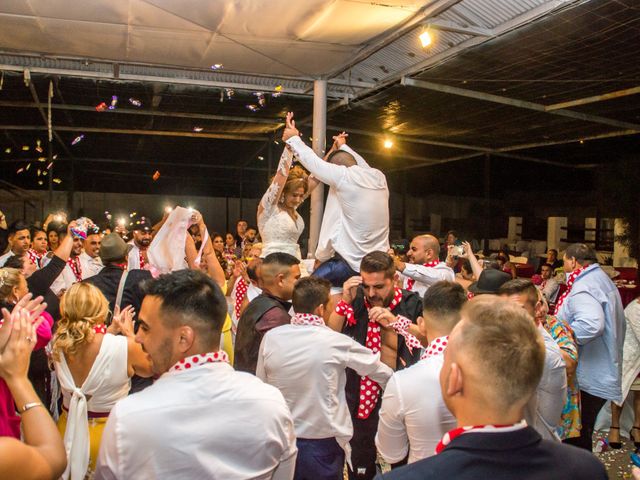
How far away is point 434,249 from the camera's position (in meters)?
4.64

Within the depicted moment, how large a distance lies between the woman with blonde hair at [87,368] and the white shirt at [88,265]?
9.67 feet

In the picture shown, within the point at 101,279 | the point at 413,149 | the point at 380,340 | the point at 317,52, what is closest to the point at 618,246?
the point at 413,149

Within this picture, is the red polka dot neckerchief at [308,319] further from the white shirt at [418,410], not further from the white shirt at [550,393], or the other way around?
the white shirt at [550,393]

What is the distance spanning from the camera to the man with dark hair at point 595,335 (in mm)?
4262

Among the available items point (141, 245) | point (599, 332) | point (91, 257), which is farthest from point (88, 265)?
point (599, 332)

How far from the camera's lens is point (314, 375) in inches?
106

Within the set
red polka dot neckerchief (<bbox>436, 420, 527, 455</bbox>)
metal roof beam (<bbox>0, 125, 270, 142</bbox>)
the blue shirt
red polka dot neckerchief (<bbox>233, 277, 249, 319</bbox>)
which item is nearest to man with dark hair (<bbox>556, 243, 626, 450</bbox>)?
the blue shirt

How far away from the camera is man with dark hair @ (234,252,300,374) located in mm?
3049

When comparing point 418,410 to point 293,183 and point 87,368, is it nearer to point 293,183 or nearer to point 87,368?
point 87,368

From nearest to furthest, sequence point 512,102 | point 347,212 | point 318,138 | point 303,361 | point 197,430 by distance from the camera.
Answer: point 197,430 → point 303,361 → point 347,212 → point 318,138 → point 512,102

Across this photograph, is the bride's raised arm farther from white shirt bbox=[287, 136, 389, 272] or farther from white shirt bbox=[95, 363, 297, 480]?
white shirt bbox=[95, 363, 297, 480]

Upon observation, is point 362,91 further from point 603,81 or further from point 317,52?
point 603,81

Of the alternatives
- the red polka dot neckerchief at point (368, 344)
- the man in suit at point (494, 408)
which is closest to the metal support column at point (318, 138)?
the red polka dot neckerchief at point (368, 344)

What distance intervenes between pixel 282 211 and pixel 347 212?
2.51 ft
